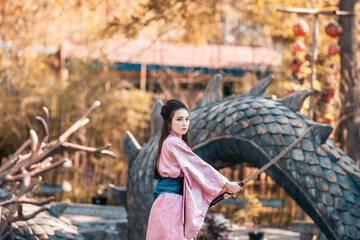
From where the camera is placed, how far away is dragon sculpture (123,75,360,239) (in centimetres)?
372

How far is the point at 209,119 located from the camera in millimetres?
4320

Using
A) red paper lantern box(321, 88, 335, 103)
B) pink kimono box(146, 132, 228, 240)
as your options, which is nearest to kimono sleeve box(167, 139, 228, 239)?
pink kimono box(146, 132, 228, 240)

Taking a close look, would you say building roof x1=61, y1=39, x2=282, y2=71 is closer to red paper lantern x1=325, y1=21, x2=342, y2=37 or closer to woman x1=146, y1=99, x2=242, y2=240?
red paper lantern x1=325, y1=21, x2=342, y2=37

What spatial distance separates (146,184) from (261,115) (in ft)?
3.27

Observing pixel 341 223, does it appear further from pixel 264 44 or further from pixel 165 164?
pixel 264 44

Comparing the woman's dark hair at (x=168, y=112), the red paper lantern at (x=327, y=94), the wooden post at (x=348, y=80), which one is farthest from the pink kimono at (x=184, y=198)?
the wooden post at (x=348, y=80)

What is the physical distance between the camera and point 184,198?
3.29 metres

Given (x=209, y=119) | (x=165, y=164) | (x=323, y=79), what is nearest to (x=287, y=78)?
(x=323, y=79)

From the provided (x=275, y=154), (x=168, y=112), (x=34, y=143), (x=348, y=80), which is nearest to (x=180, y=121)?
(x=168, y=112)

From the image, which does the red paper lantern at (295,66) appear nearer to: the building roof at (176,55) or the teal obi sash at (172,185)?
the teal obi sash at (172,185)

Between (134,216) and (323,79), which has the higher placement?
(323,79)

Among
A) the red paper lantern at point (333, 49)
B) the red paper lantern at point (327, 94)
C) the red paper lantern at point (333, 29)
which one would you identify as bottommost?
the red paper lantern at point (327, 94)

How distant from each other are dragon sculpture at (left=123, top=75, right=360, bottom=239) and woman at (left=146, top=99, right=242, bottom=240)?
0.77 metres

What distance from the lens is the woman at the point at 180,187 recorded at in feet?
10.7
